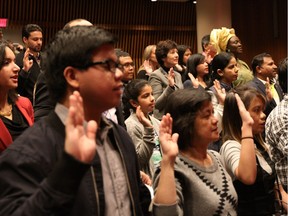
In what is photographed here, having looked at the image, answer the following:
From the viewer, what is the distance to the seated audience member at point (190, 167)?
179 cm

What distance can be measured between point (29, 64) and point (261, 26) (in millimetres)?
6462

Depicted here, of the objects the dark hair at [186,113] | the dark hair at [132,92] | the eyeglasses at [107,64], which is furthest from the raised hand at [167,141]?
the dark hair at [132,92]

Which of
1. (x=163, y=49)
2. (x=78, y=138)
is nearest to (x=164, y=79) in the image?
(x=163, y=49)

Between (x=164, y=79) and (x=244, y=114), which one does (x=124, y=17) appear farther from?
(x=244, y=114)

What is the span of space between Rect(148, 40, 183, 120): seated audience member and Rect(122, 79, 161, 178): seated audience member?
609 mm

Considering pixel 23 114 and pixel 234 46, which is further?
pixel 234 46

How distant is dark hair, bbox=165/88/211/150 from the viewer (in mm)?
2166

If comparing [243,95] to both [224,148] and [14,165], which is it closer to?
[224,148]

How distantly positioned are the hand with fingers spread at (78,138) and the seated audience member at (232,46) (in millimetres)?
4183

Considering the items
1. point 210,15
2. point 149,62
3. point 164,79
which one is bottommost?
point 164,79

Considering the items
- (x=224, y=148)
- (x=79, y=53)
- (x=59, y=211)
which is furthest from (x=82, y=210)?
(x=224, y=148)

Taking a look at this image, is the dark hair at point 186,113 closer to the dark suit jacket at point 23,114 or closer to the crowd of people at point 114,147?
the crowd of people at point 114,147

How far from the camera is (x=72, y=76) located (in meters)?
1.49

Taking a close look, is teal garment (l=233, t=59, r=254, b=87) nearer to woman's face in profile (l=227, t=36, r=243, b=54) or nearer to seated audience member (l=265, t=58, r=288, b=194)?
woman's face in profile (l=227, t=36, r=243, b=54)
